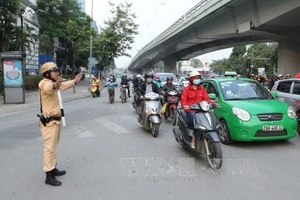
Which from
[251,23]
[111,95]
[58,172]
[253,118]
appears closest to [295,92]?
[253,118]

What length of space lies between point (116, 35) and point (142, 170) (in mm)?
46979

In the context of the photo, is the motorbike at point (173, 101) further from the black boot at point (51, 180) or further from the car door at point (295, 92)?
the black boot at point (51, 180)

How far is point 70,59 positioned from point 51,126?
1968 inches

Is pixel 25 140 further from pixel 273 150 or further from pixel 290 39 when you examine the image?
pixel 290 39

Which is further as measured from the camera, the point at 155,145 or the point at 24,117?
the point at 24,117

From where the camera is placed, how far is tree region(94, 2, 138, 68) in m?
50.8

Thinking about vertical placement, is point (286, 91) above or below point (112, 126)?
above

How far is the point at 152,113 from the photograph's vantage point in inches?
357

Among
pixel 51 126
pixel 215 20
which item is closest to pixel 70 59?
pixel 215 20

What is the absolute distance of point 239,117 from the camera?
736cm

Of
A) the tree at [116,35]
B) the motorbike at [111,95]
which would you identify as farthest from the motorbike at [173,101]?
the tree at [116,35]

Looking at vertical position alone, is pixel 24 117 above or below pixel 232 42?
below

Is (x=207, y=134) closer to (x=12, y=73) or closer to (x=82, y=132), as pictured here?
(x=82, y=132)

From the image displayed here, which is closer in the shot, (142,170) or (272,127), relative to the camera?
(142,170)
